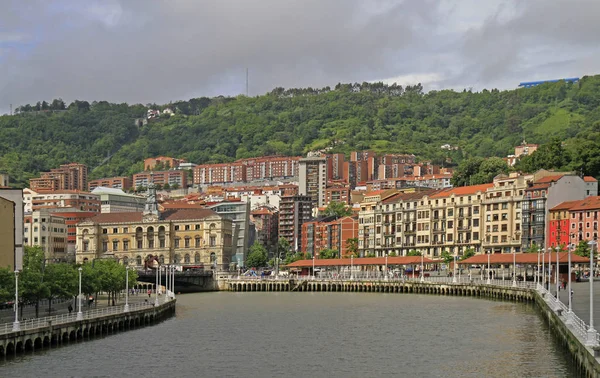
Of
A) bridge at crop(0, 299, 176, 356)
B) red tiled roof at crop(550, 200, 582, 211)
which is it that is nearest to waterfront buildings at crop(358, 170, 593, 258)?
red tiled roof at crop(550, 200, 582, 211)

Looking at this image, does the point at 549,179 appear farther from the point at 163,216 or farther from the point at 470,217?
the point at 163,216

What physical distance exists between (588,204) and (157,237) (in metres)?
73.6

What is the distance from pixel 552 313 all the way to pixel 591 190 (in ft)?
279

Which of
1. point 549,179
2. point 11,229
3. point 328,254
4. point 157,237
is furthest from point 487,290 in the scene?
point 157,237

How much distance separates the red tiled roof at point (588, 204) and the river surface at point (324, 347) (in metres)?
42.1

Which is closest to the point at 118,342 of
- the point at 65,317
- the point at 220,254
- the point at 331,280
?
the point at 65,317

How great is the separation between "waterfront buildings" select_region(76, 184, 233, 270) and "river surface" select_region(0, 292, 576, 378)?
3149 inches

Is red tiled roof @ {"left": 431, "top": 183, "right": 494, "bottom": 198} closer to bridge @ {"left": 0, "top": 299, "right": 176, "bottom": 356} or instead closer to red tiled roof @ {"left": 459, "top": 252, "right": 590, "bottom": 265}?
red tiled roof @ {"left": 459, "top": 252, "right": 590, "bottom": 265}

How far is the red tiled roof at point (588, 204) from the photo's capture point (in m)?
146

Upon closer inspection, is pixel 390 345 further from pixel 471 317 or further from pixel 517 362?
pixel 471 317

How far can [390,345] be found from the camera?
2953 inches

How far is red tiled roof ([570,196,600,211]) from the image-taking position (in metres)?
146

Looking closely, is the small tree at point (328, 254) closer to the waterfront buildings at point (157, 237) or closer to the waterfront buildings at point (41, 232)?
the waterfront buildings at point (157, 237)

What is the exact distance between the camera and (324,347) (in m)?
74.7
